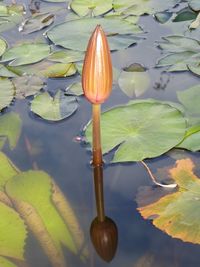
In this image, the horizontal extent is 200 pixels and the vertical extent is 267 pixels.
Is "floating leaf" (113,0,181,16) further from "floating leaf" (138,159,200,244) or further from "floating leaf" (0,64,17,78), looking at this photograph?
"floating leaf" (138,159,200,244)

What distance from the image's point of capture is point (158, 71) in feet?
7.49

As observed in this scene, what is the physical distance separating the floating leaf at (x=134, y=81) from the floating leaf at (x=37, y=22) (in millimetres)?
756

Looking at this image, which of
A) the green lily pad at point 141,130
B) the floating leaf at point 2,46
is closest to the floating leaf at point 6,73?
the floating leaf at point 2,46

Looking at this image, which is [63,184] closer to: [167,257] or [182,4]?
[167,257]

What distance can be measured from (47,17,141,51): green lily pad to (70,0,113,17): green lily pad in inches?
5.3

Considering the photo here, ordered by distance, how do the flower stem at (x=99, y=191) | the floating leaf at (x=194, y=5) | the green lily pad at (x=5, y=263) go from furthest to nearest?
the floating leaf at (x=194, y=5) → the flower stem at (x=99, y=191) → the green lily pad at (x=5, y=263)

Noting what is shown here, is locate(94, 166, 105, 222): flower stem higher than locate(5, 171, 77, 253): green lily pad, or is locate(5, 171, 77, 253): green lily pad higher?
locate(5, 171, 77, 253): green lily pad

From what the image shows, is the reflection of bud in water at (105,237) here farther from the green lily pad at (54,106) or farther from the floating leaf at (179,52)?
the floating leaf at (179,52)

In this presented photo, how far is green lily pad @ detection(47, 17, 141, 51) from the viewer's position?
2.51 metres

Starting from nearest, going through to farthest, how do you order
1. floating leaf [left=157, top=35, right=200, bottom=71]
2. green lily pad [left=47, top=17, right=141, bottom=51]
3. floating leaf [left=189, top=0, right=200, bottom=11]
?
floating leaf [left=157, top=35, right=200, bottom=71], green lily pad [left=47, top=17, right=141, bottom=51], floating leaf [left=189, top=0, right=200, bottom=11]

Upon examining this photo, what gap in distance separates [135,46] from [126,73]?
12.2 inches

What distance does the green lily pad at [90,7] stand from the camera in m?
2.84

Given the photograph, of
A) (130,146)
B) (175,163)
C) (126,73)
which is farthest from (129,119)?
(126,73)

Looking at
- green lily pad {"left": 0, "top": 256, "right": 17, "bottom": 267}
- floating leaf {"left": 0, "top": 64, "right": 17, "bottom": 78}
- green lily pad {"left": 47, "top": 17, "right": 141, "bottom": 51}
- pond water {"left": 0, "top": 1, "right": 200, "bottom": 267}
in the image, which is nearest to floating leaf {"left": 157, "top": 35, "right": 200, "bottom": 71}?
pond water {"left": 0, "top": 1, "right": 200, "bottom": 267}
